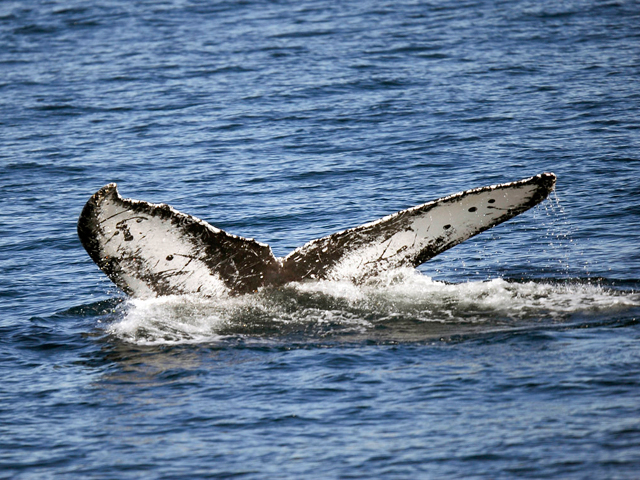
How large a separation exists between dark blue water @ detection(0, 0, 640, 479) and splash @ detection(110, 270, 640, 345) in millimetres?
26

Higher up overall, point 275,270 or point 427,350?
point 275,270

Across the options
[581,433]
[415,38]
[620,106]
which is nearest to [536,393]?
[581,433]

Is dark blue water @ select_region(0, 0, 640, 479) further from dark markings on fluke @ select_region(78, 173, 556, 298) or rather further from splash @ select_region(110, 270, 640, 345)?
dark markings on fluke @ select_region(78, 173, 556, 298)

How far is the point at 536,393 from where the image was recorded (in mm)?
Answer: 7121

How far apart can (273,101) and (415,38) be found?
6.18 metres

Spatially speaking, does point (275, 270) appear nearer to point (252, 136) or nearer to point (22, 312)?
point (22, 312)

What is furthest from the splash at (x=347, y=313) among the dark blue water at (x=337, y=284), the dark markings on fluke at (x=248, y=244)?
the dark markings on fluke at (x=248, y=244)

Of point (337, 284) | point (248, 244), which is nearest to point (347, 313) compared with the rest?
point (337, 284)

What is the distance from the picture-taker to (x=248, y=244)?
26.9 feet

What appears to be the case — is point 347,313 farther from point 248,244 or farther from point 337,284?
point 248,244

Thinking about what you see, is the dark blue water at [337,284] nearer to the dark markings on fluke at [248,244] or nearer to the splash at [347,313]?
the splash at [347,313]

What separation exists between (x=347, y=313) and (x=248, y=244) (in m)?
1.22

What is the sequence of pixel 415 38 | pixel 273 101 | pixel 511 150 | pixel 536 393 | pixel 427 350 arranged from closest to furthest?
pixel 536 393 < pixel 427 350 < pixel 511 150 < pixel 273 101 < pixel 415 38

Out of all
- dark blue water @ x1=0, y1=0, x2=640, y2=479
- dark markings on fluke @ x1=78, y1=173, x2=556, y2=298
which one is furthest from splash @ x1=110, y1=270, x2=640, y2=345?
dark markings on fluke @ x1=78, y1=173, x2=556, y2=298
